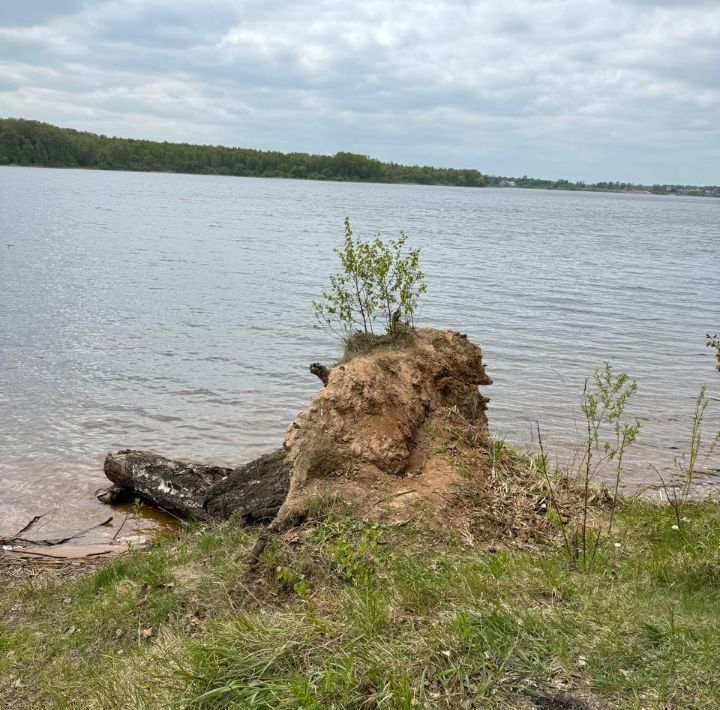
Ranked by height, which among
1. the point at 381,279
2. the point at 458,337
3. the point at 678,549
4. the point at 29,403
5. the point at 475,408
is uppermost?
the point at 381,279

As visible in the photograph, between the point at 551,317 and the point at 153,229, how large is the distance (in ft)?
97.1

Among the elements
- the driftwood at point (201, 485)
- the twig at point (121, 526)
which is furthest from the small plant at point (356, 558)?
the twig at point (121, 526)

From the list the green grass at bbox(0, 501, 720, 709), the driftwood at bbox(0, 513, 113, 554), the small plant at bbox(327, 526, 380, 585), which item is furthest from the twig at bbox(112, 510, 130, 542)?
the small plant at bbox(327, 526, 380, 585)

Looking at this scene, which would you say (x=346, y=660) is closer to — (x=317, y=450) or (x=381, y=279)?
(x=317, y=450)

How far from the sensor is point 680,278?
105 feet

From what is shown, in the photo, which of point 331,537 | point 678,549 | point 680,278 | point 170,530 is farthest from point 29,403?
point 680,278

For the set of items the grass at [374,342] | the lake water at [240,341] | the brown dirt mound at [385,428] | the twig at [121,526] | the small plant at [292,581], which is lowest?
the twig at [121,526]

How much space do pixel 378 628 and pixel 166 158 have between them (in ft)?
553

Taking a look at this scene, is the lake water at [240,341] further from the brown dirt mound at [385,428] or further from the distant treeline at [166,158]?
the distant treeline at [166,158]

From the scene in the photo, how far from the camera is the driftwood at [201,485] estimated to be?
757 centimetres

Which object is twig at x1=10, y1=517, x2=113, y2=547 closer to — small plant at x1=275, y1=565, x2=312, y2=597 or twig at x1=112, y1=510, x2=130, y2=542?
twig at x1=112, y1=510, x2=130, y2=542

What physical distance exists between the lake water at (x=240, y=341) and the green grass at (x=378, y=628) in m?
3.67

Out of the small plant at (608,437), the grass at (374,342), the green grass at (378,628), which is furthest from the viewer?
the grass at (374,342)

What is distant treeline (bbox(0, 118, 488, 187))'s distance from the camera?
470 feet
